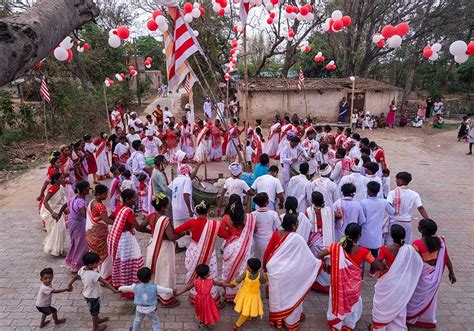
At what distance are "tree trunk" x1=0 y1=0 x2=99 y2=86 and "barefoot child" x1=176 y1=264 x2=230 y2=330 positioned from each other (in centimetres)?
283

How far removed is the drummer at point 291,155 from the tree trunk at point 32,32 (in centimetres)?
595

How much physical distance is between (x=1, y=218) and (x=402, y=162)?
12.3 m

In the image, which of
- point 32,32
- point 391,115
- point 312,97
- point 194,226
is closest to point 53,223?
point 194,226

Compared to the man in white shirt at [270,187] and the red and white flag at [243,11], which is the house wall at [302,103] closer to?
the red and white flag at [243,11]

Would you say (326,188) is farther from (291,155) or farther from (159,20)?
(159,20)

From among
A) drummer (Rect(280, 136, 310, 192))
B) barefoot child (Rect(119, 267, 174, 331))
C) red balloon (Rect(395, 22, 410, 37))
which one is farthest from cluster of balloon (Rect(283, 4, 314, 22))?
barefoot child (Rect(119, 267, 174, 331))

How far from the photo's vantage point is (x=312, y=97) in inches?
833

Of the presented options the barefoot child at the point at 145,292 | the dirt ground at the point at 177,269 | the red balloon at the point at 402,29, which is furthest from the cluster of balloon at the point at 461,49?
the barefoot child at the point at 145,292

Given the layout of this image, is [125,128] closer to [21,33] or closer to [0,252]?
[0,252]

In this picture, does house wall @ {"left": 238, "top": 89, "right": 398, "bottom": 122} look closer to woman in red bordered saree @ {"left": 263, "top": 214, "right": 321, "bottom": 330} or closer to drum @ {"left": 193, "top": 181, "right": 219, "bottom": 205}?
drum @ {"left": 193, "top": 181, "right": 219, "bottom": 205}

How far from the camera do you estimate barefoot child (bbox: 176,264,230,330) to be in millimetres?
4172

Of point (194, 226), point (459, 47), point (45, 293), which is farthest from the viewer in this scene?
point (459, 47)

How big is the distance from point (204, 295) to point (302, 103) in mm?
18102

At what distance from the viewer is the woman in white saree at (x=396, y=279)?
401cm
